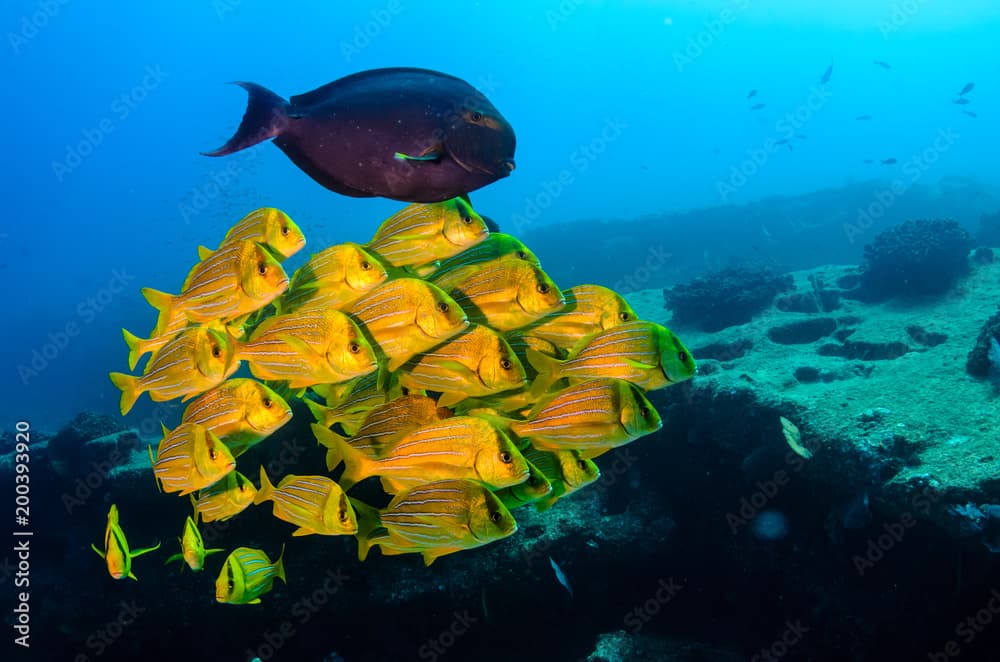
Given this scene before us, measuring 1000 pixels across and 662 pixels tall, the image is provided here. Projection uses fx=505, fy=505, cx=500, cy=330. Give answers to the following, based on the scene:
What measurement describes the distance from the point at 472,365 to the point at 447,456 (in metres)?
0.42

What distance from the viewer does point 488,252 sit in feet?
8.79

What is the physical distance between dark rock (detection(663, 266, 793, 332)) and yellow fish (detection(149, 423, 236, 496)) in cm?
981

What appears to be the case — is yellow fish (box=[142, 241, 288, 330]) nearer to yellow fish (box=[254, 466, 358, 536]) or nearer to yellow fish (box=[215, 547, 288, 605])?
yellow fish (box=[254, 466, 358, 536])

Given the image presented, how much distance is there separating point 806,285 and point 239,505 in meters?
12.3

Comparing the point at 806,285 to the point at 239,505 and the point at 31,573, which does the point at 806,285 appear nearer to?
the point at 239,505

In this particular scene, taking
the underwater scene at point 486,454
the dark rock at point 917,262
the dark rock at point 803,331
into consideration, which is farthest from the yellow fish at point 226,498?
the dark rock at point 917,262

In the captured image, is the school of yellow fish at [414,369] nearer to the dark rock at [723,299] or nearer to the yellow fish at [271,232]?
the yellow fish at [271,232]

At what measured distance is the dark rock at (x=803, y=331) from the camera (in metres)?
8.88

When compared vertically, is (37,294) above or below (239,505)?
above

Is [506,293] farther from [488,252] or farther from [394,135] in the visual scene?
[394,135]

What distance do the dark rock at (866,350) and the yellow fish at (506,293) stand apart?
7165mm

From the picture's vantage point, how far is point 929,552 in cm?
488

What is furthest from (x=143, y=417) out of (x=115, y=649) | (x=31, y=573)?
(x=115, y=649)

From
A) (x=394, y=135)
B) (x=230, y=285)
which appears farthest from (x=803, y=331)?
(x=394, y=135)
